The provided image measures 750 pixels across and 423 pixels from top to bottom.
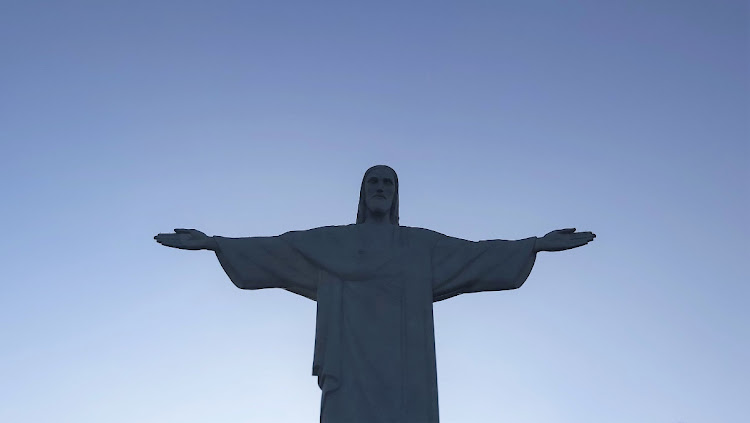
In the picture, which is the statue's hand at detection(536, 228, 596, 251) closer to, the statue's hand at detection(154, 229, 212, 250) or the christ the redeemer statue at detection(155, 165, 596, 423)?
the christ the redeemer statue at detection(155, 165, 596, 423)

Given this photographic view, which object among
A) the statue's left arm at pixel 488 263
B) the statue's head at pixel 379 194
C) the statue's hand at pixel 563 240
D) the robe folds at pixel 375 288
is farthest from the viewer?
the statue's head at pixel 379 194

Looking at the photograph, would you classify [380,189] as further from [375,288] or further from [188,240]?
[188,240]

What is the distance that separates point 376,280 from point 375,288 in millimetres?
136

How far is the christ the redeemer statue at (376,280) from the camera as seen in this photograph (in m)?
14.5

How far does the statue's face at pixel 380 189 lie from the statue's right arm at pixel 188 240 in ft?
8.00

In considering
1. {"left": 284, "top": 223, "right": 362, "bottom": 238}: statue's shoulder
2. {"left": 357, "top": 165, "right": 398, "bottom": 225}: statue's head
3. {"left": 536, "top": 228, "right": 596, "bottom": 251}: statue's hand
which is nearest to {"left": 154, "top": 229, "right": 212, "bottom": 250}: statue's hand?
{"left": 284, "top": 223, "right": 362, "bottom": 238}: statue's shoulder

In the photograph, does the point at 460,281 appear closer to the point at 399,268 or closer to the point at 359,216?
the point at 399,268

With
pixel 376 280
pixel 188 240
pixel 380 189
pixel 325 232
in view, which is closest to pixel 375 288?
pixel 376 280

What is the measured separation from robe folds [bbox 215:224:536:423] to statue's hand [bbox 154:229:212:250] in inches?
11.0

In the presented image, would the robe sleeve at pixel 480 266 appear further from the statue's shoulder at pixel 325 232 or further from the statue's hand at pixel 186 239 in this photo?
the statue's hand at pixel 186 239

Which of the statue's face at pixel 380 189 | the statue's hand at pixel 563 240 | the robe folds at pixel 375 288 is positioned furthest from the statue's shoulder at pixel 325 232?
the statue's hand at pixel 563 240

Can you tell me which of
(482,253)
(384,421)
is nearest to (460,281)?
(482,253)

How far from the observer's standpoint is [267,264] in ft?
51.7

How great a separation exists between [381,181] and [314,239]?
55.3 inches
